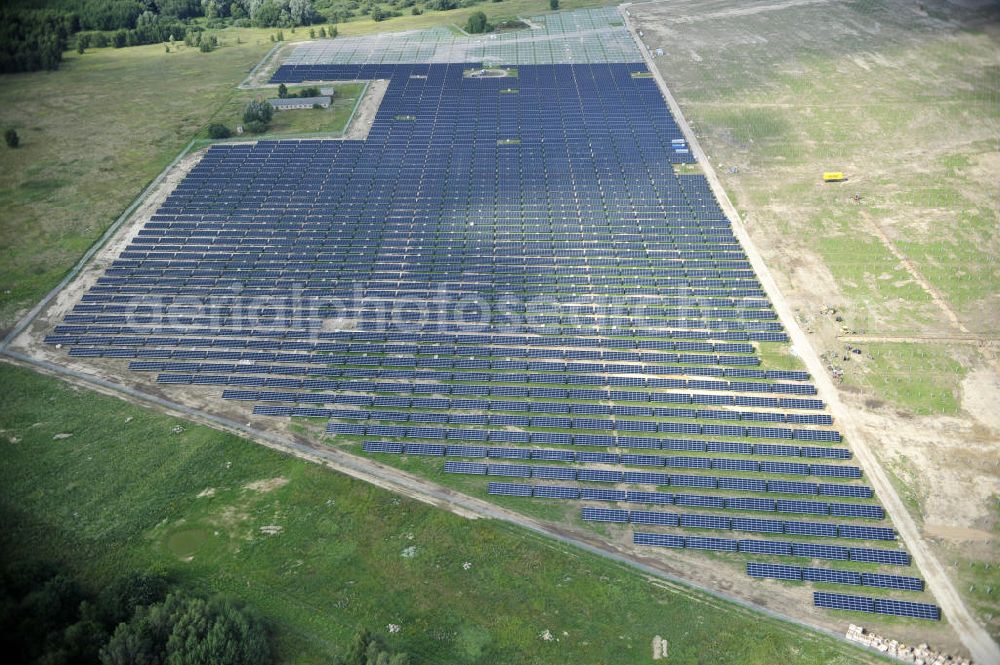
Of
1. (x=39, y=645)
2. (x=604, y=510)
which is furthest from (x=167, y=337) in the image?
(x=604, y=510)

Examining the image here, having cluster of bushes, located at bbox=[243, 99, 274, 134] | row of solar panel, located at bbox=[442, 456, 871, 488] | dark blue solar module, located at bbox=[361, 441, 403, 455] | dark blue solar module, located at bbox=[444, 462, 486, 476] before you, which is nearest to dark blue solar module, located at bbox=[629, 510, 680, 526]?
row of solar panel, located at bbox=[442, 456, 871, 488]

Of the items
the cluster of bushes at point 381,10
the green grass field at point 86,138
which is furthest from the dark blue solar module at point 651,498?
the cluster of bushes at point 381,10

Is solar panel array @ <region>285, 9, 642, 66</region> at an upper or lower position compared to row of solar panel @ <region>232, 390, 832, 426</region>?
upper

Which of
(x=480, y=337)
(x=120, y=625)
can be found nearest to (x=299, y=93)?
(x=480, y=337)

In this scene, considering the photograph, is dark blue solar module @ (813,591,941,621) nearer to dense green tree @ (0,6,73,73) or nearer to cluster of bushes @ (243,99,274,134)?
cluster of bushes @ (243,99,274,134)

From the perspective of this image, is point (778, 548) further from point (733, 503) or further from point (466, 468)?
point (466, 468)

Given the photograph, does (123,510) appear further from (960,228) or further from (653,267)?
Result: (960,228)
